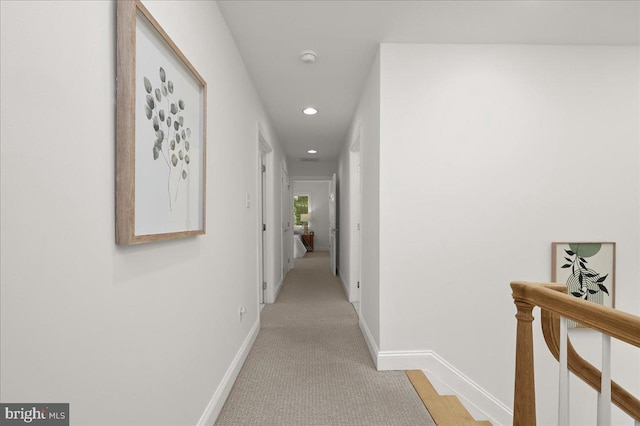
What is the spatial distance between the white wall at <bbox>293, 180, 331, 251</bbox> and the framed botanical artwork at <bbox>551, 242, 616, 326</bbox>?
8747 millimetres

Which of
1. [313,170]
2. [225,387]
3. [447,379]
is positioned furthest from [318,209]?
[225,387]

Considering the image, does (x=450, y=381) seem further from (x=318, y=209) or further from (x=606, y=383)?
(x=318, y=209)

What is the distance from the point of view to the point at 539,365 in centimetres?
240

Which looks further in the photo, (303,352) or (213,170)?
(303,352)

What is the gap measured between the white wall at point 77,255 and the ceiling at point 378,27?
81cm

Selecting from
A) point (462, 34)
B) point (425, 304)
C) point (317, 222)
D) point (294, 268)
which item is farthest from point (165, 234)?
point (317, 222)

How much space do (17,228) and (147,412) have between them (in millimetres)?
802

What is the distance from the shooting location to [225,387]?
6.44 feet

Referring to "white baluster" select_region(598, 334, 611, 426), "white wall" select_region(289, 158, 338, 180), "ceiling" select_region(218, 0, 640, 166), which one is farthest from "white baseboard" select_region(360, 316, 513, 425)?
"white wall" select_region(289, 158, 338, 180)

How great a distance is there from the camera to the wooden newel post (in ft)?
3.76

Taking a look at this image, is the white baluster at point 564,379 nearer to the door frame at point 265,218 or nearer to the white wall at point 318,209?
the door frame at point 265,218

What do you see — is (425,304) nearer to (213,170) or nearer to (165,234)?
(213,170)

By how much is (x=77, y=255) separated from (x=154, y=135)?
0.49 meters

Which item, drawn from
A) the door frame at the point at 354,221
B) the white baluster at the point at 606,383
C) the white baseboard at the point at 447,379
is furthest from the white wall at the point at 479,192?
the door frame at the point at 354,221
